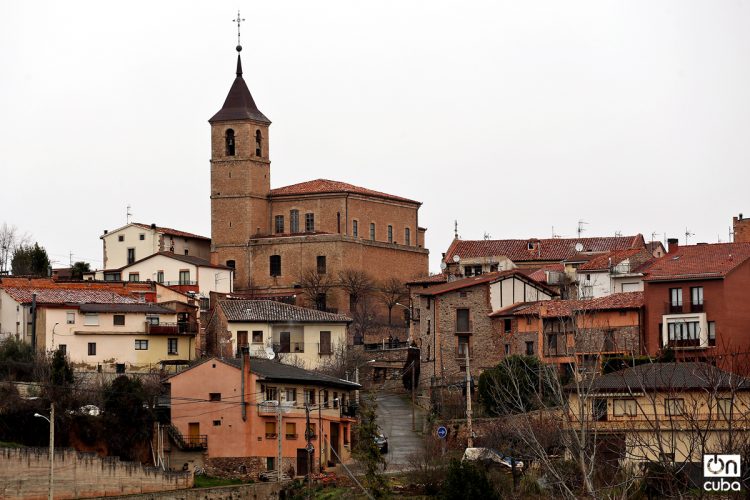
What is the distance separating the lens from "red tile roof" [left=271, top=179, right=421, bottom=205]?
3954 inches

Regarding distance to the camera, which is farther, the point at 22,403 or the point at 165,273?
the point at 165,273

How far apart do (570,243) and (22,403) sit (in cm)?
3873

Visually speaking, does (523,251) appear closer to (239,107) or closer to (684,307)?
(239,107)

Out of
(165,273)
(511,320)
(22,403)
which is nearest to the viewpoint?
(22,403)

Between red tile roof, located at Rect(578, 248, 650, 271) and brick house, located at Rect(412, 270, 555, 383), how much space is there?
4.31m

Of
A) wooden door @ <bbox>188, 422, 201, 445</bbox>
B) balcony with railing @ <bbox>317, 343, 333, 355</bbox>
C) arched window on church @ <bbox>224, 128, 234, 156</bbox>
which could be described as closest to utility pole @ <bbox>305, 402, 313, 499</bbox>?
wooden door @ <bbox>188, 422, 201, 445</bbox>

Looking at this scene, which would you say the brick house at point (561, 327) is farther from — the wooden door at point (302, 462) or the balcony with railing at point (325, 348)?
the wooden door at point (302, 462)

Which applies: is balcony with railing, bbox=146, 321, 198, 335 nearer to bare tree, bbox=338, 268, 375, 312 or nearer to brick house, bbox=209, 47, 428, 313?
brick house, bbox=209, 47, 428, 313

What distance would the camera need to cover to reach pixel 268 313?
76.6m

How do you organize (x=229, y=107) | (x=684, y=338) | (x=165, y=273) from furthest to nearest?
1. (x=229, y=107)
2. (x=165, y=273)
3. (x=684, y=338)

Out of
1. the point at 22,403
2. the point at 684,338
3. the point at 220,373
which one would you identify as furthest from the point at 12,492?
the point at 684,338

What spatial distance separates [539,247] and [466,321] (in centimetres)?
1860

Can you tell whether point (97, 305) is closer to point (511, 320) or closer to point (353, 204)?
point (511, 320)

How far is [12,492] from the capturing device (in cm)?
5484
